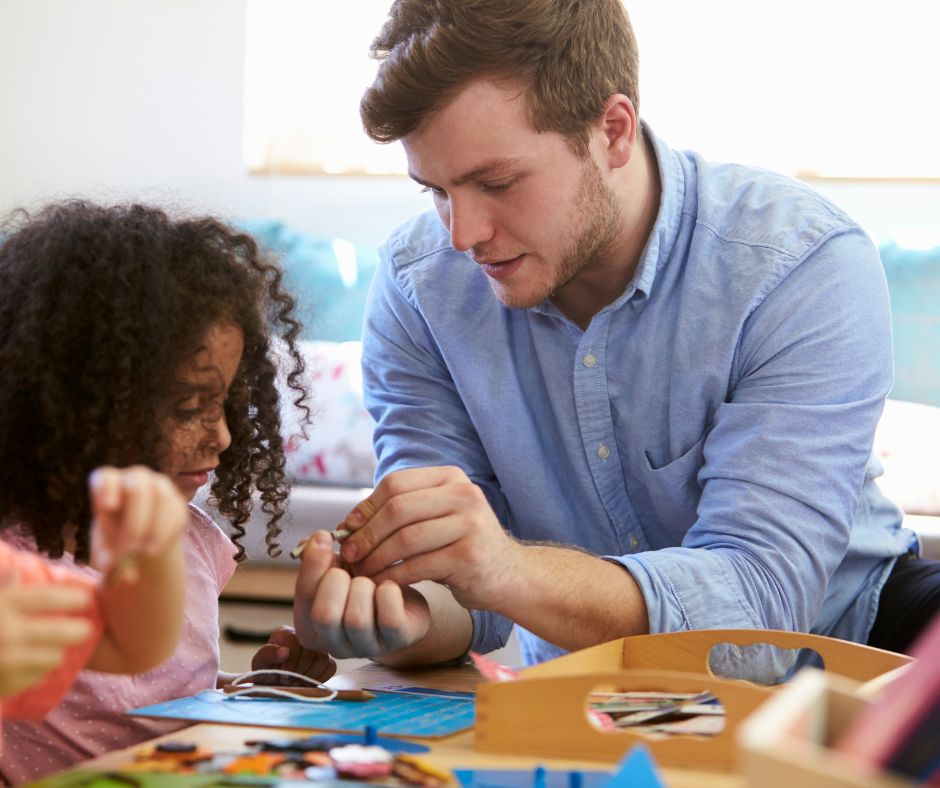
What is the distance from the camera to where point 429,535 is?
0.99 m

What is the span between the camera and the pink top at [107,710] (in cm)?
93

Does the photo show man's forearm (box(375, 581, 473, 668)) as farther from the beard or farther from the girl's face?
the beard

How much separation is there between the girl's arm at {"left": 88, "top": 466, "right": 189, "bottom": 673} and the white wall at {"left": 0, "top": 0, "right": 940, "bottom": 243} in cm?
261

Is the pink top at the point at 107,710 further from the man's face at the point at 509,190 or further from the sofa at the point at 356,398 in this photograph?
the sofa at the point at 356,398

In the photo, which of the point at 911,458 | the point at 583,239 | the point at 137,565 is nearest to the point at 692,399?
the point at 583,239

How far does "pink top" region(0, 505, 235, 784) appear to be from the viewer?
93cm

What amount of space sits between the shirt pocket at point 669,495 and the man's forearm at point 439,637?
0.30 meters

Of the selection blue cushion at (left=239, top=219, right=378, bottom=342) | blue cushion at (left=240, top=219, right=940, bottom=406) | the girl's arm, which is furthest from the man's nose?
blue cushion at (left=239, top=219, right=378, bottom=342)

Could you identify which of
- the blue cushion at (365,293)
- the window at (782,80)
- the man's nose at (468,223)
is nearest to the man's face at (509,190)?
the man's nose at (468,223)

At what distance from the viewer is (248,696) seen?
88cm

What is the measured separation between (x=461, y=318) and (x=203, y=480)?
489 millimetres

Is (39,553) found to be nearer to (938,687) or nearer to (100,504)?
(100,504)

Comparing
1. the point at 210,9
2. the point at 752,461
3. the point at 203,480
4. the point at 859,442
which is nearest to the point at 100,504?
the point at 203,480

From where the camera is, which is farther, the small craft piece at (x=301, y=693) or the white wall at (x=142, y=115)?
the white wall at (x=142, y=115)
